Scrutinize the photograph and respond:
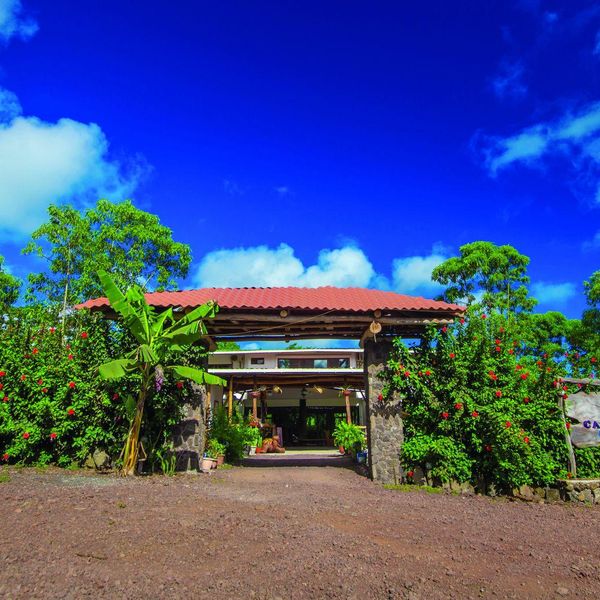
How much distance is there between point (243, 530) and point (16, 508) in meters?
→ 2.76

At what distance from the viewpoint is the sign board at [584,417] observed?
8.75 meters

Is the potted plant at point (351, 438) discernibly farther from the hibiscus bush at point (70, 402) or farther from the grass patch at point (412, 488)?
the hibiscus bush at point (70, 402)

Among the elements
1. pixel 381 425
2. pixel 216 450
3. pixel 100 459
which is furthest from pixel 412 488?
pixel 100 459

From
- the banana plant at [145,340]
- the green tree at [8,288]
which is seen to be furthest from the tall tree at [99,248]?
the banana plant at [145,340]

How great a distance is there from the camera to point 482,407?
895cm

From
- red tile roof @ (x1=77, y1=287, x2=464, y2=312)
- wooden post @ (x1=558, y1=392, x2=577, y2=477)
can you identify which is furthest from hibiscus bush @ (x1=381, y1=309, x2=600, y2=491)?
red tile roof @ (x1=77, y1=287, x2=464, y2=312)

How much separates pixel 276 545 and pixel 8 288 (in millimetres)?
22836

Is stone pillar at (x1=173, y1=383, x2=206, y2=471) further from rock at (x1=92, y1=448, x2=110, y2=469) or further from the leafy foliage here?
the leafy foliage

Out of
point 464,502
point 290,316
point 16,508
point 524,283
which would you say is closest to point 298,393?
point 524,283

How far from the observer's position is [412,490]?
898cm

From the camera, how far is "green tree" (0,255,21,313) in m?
22.4

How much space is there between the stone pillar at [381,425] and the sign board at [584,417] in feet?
10.4

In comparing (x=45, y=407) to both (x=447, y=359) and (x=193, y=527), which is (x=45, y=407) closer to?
(x=193, y=527)

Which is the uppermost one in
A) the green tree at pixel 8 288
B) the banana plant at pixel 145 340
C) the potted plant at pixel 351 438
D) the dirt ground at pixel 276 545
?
the green tree at pixel 8 288
